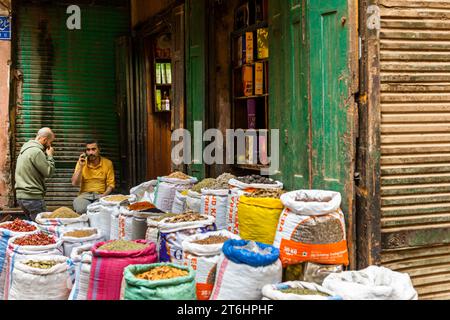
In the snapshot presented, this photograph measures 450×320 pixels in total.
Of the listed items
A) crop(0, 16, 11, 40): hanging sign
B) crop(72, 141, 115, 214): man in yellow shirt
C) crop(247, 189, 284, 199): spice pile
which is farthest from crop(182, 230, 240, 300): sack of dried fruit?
crop(0, 16, 11, 40): hanging sign

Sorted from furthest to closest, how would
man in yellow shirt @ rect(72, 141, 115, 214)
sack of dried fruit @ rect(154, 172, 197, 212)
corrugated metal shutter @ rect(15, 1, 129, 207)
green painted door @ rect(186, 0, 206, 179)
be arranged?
corrugated metal shutter @ rect(15, 1, 129, 207) → man in yellow shirt @ rect(72, 141, 115, 214) → green painted door @ rect(186, 0, 206, 179) → sack of dried fruit @ rect(154, 172, 197, 212)

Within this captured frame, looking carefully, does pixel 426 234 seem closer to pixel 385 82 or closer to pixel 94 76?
pixel 385 82

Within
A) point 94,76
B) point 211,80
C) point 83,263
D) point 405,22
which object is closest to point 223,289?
point 83,263

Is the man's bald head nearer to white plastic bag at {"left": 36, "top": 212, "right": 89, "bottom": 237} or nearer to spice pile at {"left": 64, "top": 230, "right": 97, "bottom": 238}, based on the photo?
white plastic bag at {"left": 36, "top": 212, "right": 89, "bottom": 237}

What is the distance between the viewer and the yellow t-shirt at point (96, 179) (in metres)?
8.21

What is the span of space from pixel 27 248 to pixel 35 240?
7.3 inches

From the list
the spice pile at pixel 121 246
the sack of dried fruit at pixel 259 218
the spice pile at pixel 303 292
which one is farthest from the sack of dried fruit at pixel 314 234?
the spice pile at pixel 121 246

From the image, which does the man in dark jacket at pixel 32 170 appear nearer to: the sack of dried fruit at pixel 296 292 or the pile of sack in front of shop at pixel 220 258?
the pile of sack in front of shop at pixel 220 258

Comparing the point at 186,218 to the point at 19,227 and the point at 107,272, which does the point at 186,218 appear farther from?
the point at 19,227

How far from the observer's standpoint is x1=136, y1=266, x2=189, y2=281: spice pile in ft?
11.5

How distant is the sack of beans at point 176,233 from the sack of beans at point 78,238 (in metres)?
0.96

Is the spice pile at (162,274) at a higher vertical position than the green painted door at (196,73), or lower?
lower

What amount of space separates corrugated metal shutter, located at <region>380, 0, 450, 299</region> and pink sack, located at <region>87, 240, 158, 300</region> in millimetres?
1955

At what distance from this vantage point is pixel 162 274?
3.55 m
